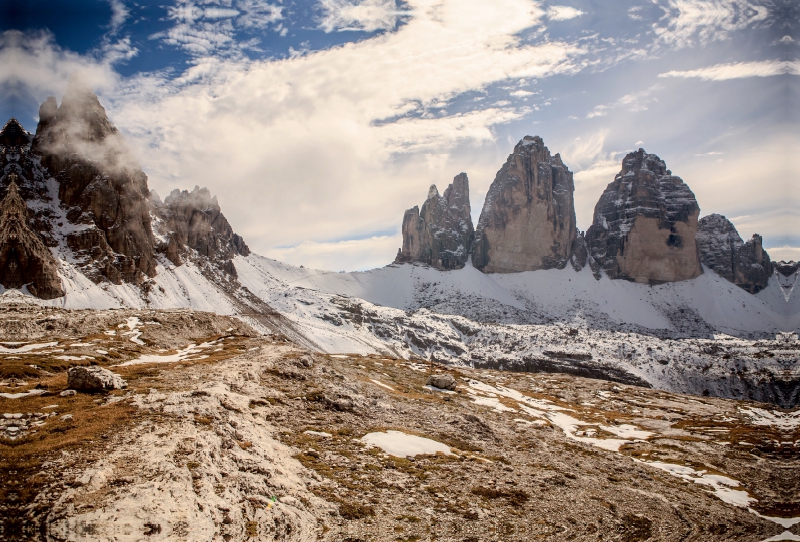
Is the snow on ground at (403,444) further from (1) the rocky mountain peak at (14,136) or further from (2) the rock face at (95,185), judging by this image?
(1) the rocky mountain peak at (14,136)

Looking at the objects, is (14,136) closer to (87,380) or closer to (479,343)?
(87,380)

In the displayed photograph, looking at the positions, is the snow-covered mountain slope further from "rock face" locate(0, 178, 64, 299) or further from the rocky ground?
the rocky ground

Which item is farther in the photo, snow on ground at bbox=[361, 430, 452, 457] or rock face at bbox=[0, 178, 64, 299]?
rock face at bbox=[0, 178, 64, 299]

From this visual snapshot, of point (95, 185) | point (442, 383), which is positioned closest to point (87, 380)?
point (442, 383)

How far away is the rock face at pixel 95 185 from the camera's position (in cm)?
13538

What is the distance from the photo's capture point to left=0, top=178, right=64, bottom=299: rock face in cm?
10200

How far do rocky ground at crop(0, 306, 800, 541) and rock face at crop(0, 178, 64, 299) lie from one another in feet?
241

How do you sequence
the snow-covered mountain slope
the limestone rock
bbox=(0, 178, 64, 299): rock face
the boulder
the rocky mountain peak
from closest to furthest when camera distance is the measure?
the limestone rock < the boulder < bbox=(0, 178, 64, 299): rock face < the snow-covered mountain slope < the rocky mountain peak

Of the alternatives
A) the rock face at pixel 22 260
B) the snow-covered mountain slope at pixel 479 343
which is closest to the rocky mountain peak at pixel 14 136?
the rock face at pixel 22 260

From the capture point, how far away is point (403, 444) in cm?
2811

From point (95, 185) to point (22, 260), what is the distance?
44.8 metres

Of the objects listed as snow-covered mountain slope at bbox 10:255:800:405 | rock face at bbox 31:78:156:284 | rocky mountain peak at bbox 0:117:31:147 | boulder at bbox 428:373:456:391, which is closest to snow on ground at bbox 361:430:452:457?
boulder at bbox 428:373:456:391

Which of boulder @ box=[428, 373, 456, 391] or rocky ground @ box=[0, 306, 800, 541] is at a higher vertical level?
rocky ground @ box=[0, 306, 800, 541]

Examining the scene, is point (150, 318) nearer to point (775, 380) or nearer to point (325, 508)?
point (325, 508)
